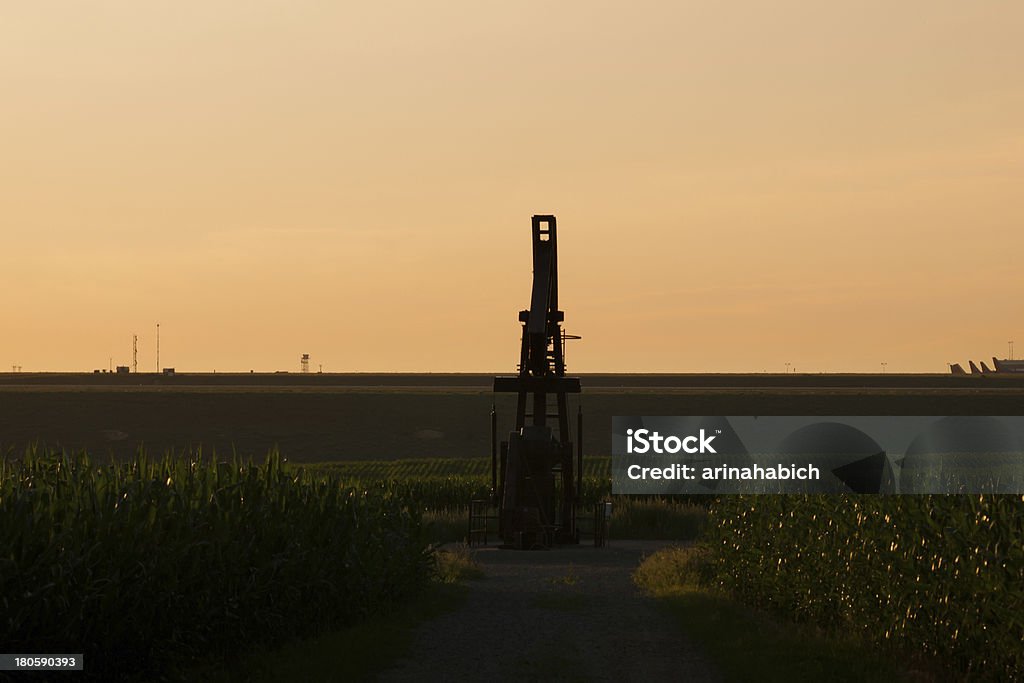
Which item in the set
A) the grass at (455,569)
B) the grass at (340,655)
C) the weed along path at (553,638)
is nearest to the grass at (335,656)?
the grass at (340,655)

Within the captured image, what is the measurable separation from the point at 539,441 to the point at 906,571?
73.9 feet

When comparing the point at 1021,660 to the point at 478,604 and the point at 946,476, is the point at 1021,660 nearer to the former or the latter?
the point at 946,476

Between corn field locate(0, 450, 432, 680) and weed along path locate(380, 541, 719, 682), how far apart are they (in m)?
1.83

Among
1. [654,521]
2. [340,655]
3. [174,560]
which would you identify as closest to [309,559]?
[340,655]

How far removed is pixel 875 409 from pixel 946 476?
111858 mm

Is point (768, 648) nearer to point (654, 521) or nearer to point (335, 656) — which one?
point (335, 656)

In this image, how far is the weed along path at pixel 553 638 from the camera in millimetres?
16984

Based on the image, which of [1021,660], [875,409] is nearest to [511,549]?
[1021,660]

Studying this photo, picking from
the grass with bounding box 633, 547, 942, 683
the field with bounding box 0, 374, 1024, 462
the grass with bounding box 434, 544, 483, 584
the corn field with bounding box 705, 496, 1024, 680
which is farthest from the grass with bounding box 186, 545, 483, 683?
the field with bounding box 0, 374, 1024, 462

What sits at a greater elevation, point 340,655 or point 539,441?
point 539,441

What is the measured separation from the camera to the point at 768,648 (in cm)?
1812

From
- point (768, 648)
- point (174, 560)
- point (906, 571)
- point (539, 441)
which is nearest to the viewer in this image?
point (174, 560)

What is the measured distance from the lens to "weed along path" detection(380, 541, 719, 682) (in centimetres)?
1698

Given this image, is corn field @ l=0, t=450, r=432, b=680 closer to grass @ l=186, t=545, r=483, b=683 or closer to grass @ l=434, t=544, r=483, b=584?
grass @ l=186, t=545, r=483, b=683
